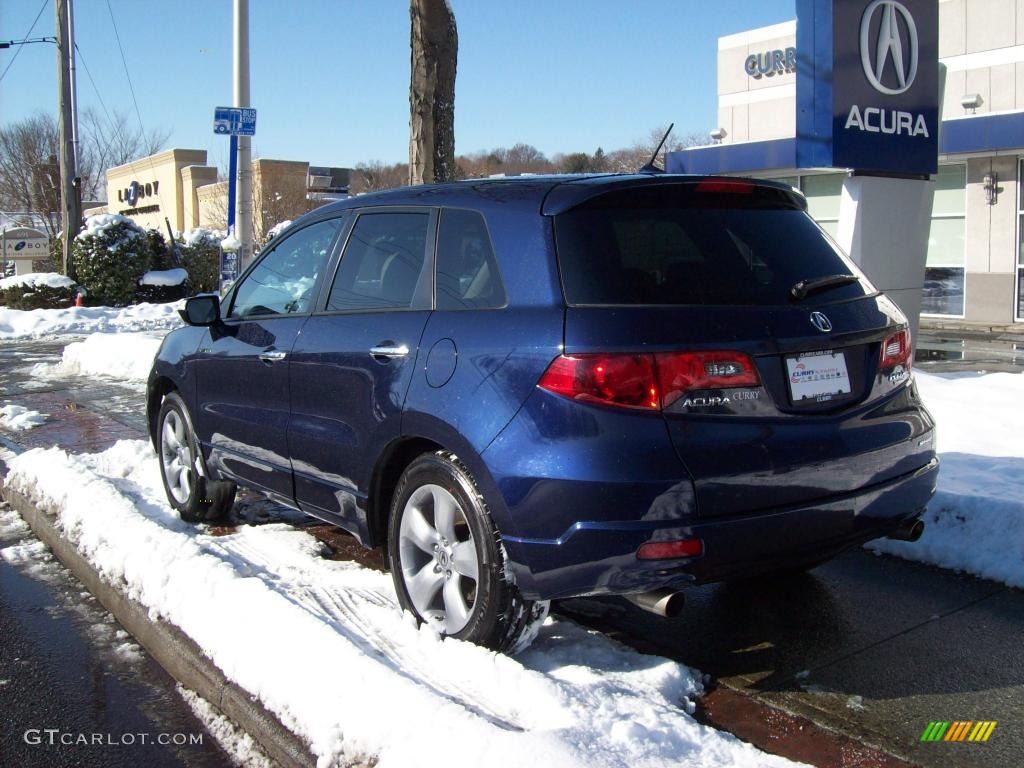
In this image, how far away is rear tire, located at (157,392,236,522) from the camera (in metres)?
5.69

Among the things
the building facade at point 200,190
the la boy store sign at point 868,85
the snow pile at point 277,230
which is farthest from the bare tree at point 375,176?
the la boy store sign at point 868,85

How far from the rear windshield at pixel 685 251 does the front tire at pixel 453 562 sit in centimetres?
81

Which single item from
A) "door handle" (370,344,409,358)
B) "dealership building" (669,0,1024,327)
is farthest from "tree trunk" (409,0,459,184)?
"dealership building" (669,0,1024,327)

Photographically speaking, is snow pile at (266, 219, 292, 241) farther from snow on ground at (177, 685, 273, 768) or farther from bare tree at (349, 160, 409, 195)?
bare tree at (349, 160, 409, 195)

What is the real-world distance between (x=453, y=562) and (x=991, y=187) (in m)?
18.9

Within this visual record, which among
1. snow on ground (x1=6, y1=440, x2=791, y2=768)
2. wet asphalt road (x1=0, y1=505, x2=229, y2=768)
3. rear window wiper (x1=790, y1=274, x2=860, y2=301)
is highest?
rear window wiper (x1=790, y1=274, x2=860, y2=301)

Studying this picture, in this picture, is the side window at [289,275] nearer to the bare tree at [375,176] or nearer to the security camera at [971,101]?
the security camera at [971,101]

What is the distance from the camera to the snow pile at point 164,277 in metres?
25.5

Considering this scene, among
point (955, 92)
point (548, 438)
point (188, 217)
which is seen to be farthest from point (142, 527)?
point (188, 217)

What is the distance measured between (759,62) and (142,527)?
2258cm

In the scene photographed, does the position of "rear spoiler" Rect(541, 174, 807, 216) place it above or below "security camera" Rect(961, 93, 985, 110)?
below

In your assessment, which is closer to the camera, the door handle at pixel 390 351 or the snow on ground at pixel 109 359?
the door handle at pixel 390 351

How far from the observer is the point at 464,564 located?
12.0 feet

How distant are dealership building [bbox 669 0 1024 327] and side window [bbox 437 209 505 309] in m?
15.8
